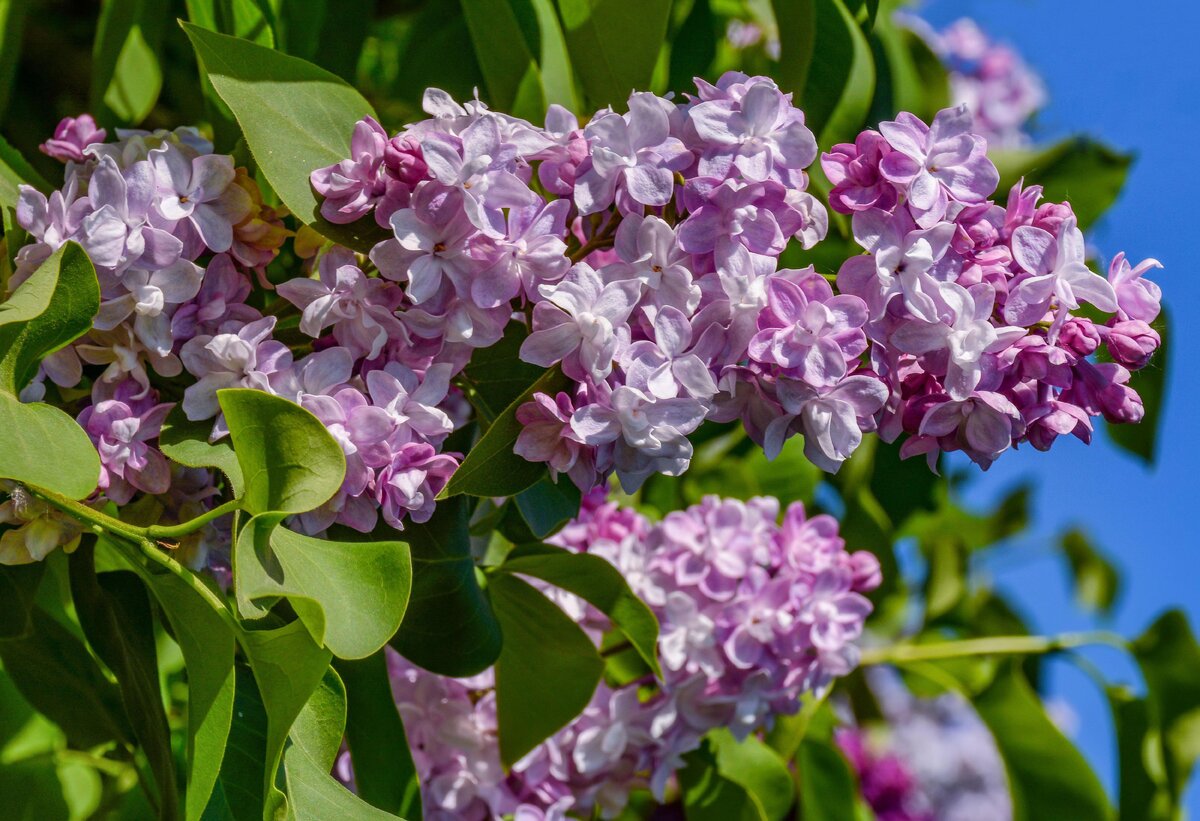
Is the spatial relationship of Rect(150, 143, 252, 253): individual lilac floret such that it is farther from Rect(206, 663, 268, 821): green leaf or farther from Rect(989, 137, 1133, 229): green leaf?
Rect(989, 137, 1133, 229): green leaf

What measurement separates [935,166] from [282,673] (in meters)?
0.40

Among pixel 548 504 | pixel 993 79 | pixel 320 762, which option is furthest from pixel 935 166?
pixel 993 79

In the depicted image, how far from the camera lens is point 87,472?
21.7 inches

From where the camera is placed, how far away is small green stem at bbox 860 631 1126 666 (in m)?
1.33

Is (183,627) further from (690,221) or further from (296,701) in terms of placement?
(690,221)

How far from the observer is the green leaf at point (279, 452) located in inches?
21.6

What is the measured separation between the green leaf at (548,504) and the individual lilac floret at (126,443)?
205mm

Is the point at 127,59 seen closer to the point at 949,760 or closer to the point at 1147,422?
the point at 1147,422

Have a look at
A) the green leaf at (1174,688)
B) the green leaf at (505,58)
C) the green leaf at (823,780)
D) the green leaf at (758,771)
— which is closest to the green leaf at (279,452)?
the green leaf at (505,58)

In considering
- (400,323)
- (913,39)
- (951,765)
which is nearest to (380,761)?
(400,323)

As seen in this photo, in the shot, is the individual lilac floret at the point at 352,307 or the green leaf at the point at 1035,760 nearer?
the individual lilac floret at the point at 352,307

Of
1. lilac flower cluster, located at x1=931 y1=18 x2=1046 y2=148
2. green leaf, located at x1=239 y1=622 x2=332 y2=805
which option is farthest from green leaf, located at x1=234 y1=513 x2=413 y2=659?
lilac flower cluster, located at x1=931 y1=18 x2=1046 y2=148

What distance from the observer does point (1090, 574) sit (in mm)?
2627

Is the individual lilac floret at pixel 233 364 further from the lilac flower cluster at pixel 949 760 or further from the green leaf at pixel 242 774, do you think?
the lilac flower cluster at pixel 949 760
